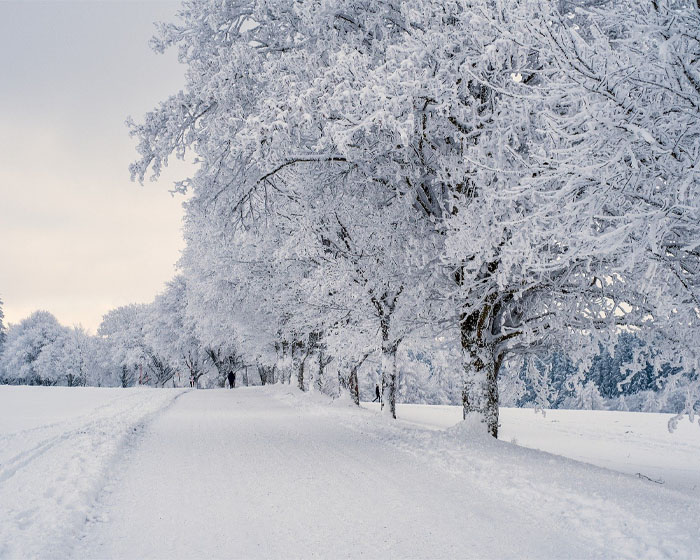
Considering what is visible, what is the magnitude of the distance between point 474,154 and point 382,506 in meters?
5.40

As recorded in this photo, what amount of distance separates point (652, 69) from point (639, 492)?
4.66 metres

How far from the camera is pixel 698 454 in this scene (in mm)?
16422

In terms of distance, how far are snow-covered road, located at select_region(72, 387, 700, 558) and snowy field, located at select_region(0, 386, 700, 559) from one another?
22 millimetres

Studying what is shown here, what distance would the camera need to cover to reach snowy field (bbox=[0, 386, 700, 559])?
14.7 ft

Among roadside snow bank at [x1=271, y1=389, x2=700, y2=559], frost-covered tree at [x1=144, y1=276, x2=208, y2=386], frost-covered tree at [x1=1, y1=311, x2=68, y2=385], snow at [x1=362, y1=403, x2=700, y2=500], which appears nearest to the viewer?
roadside snow bank at [x1=271, y1=389, x2=700, y2=559]

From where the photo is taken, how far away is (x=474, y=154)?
8.43 metres

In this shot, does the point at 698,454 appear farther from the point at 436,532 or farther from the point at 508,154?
the point at 436,532

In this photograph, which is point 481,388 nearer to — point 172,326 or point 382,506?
point 382,506

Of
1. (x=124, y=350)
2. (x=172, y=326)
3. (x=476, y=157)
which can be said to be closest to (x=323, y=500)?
(x=476, y=157)

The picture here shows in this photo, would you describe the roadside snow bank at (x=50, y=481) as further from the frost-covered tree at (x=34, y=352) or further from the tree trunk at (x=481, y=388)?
the frost-covered tree at (x=34, y=352)

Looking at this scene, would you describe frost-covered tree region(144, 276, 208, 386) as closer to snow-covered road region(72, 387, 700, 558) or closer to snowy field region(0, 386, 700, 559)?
snowy field region(0, 386, 700, 559)

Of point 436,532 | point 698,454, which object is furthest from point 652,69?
point 698,454

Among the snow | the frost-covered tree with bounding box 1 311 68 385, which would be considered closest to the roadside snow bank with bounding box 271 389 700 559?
the snow

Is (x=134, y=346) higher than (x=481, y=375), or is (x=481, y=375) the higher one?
(x=134, y=346)
